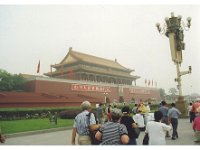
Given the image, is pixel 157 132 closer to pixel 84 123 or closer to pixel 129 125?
pixel 129 125

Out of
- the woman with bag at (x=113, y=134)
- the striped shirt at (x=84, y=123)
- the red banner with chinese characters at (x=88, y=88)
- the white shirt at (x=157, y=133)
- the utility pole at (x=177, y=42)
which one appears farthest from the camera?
the red banner with chinese characters at (x=88, y=88)

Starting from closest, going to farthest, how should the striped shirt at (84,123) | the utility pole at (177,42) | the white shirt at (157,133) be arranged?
the white shirt at (157,133) < the striped shirt at (84,123) < the utility pole at (177,42)

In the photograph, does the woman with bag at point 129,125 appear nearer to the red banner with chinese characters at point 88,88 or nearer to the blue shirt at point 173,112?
the blue shirt at point 173,112

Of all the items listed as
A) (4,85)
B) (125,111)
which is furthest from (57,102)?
(125,111)

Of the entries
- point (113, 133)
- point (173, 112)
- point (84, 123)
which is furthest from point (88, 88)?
A: point (113, 133)

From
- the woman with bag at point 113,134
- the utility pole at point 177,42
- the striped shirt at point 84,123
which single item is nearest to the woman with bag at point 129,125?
the striped shirt at point 84,123

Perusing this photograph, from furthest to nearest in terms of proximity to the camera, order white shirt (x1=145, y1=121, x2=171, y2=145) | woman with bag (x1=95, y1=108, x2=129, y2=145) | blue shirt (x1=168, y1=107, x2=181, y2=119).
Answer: blue shirt (x1=168, y1=107, x2=181, y2=119), white shirt (x1=145, y1=121, x2=171, y2=145), woman with bag (x1=95, y1=108, x2=129, y2=145)

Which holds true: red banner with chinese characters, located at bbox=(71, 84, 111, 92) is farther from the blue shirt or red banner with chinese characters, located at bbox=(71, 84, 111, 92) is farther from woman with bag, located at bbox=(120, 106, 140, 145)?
woman with bag, located at bbox=(120, 106, 140, 145)

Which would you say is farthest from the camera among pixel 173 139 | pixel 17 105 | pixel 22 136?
pixel 17 105

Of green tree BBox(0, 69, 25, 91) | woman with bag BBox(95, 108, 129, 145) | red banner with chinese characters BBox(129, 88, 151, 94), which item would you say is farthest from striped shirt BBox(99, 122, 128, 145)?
red banner with chinese characters BBox(129, 88, 151, 94)

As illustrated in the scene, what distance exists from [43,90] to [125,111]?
64.2 ft

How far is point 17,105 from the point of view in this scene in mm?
18500

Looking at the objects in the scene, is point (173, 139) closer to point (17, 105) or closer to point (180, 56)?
point (180, 56)

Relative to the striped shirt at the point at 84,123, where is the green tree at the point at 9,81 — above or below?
above
